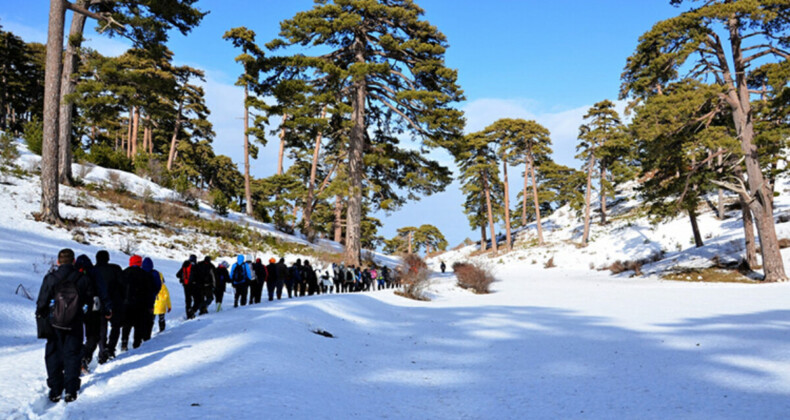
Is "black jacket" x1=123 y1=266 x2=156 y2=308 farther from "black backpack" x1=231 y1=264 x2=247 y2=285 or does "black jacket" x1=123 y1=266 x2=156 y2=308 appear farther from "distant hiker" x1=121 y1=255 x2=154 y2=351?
"black backpack" x1=231 y1=264 x2=247 y2=285

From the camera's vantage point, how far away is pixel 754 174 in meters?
16.8

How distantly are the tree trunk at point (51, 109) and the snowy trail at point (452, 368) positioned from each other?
910cm

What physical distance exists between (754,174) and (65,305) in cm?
2169

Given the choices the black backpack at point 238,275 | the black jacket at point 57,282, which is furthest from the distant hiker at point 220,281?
the black jacket at point 57,282

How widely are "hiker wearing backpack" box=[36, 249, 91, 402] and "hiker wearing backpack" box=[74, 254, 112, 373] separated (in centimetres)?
36

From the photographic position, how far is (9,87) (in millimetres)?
38750

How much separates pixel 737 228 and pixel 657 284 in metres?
12.0

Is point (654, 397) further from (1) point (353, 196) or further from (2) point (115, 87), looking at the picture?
(2) point (115, 87)

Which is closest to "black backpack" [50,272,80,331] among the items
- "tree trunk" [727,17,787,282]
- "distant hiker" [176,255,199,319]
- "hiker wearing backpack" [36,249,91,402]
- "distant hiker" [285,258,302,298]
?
"hiker wearing backpack" [36,249,91,402]

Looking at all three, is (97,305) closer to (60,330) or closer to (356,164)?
(60,330)

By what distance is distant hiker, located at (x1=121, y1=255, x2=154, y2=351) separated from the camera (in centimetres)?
657

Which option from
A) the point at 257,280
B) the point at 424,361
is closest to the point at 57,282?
the point at 424,361

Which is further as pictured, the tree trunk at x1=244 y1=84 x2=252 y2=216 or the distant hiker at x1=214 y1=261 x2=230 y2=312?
the tree trunk at x1=244 y1=84 x2=252 y2=216

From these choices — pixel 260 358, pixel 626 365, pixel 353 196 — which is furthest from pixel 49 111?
pixel 626 365
